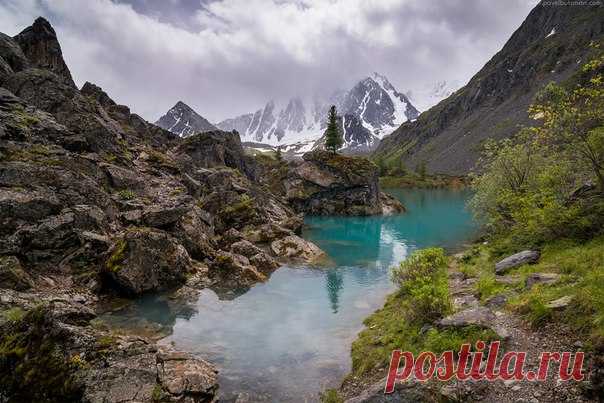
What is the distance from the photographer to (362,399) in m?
13.8

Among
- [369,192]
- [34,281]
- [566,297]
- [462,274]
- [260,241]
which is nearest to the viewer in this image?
[566,297]

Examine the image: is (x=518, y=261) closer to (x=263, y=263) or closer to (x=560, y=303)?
(x=560, y=303)

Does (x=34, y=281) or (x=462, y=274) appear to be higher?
(x=462, y=274)

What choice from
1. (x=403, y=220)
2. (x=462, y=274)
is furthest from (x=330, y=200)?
(x=462, y=274)

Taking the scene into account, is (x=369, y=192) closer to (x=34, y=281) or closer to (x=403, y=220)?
(x=403, y=220)

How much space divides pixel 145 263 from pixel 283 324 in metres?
14.2

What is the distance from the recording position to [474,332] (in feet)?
49.7

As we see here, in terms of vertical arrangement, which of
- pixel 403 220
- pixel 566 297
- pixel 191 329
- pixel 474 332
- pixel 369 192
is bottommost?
pixel 191 329

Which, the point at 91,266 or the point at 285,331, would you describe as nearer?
the point at 285,331

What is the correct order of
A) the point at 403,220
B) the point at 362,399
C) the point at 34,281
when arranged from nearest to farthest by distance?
the point at 362,399, the point at 34,281, the point at 403,220

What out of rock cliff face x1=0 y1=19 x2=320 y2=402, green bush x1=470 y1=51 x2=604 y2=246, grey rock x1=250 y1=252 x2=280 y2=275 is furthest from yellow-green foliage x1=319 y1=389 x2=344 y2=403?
grey rock x1=250 y1=252 x2=280 y2=275

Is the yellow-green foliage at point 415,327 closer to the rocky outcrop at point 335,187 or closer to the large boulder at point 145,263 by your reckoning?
the large boulder at point 145,263

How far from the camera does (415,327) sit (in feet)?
65.1

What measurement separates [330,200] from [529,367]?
9713 cm
